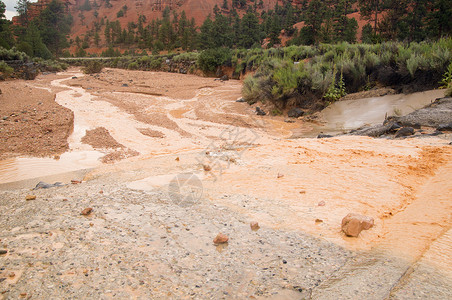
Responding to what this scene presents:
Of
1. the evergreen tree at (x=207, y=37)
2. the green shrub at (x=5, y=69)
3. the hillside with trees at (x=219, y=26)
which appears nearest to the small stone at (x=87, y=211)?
the green shrub at (x=5, y=69)

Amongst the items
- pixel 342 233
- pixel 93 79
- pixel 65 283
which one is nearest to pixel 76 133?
pixel 65 283

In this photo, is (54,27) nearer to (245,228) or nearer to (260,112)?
(260,112)

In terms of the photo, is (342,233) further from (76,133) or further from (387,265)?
(76,133)

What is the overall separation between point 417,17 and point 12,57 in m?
38.2

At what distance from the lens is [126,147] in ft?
26.2

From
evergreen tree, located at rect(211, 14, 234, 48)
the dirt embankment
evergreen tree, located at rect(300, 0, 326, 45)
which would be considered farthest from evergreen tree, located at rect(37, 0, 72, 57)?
the dirt embankment

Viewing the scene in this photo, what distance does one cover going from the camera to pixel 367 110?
1012cm

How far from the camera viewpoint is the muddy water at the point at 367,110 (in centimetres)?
916

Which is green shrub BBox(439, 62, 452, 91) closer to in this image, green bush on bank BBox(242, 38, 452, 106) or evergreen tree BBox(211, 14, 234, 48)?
green bush on bank BBox(242, 38, 452, 106)

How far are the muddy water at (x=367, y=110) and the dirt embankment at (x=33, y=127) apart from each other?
696 centimetres

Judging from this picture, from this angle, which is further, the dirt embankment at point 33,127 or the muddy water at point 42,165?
the dirt embankment at point 33,127

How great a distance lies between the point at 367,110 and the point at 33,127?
33.9ft

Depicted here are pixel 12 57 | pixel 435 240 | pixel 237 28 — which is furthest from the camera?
pixel 237 28

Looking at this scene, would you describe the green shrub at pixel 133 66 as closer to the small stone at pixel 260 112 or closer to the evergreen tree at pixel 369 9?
the evergreen tree at pixel 369 9
